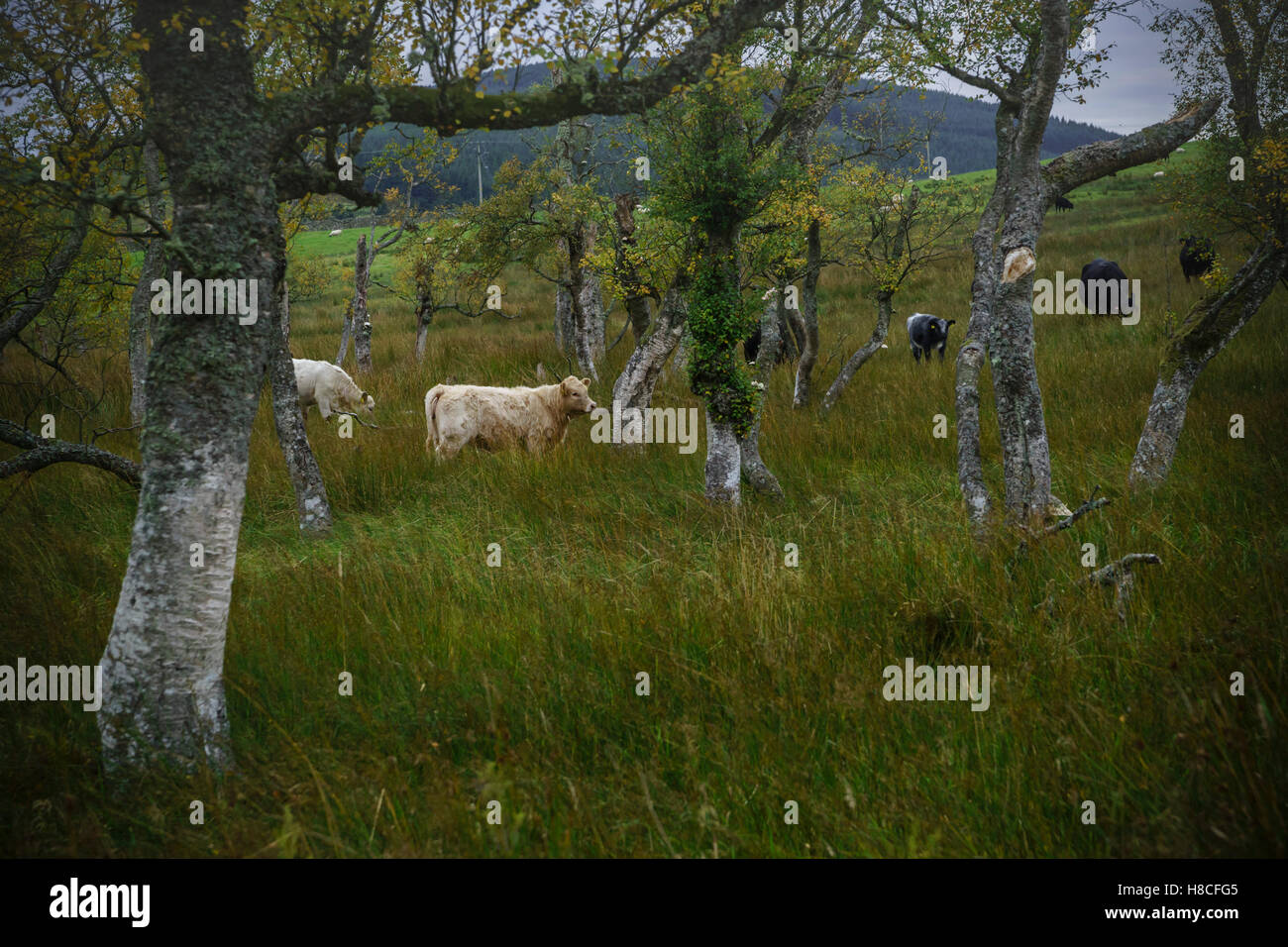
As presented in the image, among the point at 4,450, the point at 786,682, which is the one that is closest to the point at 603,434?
the point at 786,682

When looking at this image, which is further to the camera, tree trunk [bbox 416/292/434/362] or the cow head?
tree trunk [bbox 416/292/434/362]

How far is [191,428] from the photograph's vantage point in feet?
11.8

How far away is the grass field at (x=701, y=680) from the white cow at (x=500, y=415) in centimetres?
264

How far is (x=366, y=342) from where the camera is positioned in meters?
19.4

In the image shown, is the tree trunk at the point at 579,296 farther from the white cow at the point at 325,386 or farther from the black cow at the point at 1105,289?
the black cow at the point at 1105,289

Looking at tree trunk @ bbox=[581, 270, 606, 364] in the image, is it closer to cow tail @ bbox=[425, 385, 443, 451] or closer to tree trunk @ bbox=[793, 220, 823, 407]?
tree trunk @ bbox=[793, 220, 823, 407]

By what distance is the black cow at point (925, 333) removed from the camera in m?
18.4

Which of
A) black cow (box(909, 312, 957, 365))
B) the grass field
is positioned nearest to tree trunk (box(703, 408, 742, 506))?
the grass field

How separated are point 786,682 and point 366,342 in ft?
59.6

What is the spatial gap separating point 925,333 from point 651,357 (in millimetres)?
11494

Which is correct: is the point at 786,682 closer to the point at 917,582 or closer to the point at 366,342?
the point at 917,582

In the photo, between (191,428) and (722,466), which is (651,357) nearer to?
(722,466)

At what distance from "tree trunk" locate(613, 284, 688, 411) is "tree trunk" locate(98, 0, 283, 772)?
638 centimetres

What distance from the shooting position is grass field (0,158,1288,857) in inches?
115
